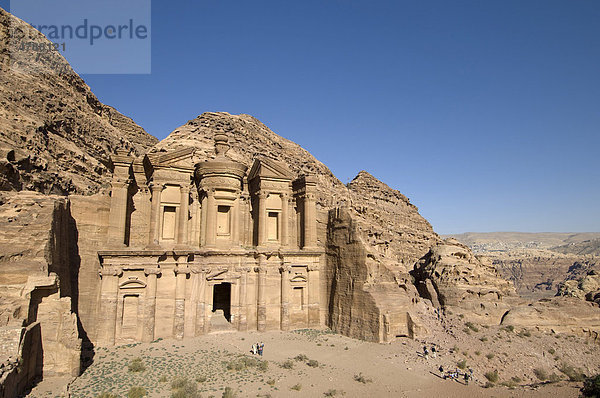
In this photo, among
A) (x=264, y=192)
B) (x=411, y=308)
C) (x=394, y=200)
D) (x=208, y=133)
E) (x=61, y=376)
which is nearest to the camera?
(x=61, y=376)

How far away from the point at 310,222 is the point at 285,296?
17.7 ft

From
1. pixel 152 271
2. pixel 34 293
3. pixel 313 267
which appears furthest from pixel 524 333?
pixel 34 293

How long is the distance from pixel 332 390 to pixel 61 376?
10590 mm

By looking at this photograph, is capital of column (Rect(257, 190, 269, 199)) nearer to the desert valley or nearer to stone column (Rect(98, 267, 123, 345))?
the desert valley

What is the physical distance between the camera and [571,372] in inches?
757

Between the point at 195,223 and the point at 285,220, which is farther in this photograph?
the point at 285,220

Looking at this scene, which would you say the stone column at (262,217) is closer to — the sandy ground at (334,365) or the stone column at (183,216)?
the stone column at (183,216)

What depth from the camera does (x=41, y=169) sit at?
2091 cm

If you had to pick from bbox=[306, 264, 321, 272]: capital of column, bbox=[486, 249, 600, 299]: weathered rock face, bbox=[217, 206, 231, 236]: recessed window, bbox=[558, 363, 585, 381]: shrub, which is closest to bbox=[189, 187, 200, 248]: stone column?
bbox=[217, 206, 231, 236]: recessed window

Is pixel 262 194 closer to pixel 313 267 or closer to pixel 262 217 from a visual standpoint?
pixel 262 217

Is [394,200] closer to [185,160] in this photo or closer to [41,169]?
[185,160]

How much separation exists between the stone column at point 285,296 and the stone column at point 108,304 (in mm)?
9627

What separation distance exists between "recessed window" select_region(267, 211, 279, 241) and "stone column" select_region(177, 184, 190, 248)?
19.2 ft

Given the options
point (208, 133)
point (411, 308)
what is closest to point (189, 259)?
point (411, 308)
